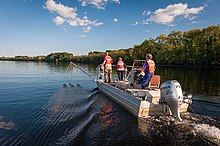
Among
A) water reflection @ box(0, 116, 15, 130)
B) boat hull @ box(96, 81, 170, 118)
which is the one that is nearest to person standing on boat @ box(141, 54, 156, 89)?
boat hull @ box(96, 81, 170, 118)

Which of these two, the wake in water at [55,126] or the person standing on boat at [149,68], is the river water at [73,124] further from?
the person standing on boat at [149,68]

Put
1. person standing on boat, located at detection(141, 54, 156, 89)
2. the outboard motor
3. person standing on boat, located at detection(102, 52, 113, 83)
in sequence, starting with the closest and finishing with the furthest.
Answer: the outboard motor < person standing on boat, located at detection(141, 54, 156, 89) < person standing on boat, located at detection(102, 52, 113, 83)

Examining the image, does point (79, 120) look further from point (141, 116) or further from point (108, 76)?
point (108, 76)

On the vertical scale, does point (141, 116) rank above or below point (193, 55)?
below

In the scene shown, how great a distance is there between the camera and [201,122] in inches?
267

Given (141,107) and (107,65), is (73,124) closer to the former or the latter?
(141,107)

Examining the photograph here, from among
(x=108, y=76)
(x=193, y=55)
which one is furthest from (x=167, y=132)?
(x=193, y=55)

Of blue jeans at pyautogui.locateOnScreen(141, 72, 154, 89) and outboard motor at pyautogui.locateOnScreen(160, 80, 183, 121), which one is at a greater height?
blue jeans at pyautogui.locateOnScreen(141, 72, 154, 89)

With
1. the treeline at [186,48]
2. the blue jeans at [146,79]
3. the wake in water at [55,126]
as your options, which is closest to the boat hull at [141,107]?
the blue jeans at [146,79]

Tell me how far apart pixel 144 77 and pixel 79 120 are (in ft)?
12.2

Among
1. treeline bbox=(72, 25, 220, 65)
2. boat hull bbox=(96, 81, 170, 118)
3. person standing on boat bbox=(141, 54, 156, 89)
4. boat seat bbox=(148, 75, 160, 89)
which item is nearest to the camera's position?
boat hull bbox=(96, 81, 170, 118)

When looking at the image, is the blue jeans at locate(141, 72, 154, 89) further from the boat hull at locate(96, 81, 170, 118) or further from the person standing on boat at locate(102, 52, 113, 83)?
the person standing on boat at locate(102, 52, 113, 83)

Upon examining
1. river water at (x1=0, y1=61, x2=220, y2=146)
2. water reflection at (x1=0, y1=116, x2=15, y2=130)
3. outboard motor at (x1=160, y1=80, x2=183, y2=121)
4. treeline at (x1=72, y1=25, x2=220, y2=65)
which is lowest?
water reflection at (x1=0, y1=116, x2=15, y2=130)

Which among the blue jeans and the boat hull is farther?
the blue jeans
